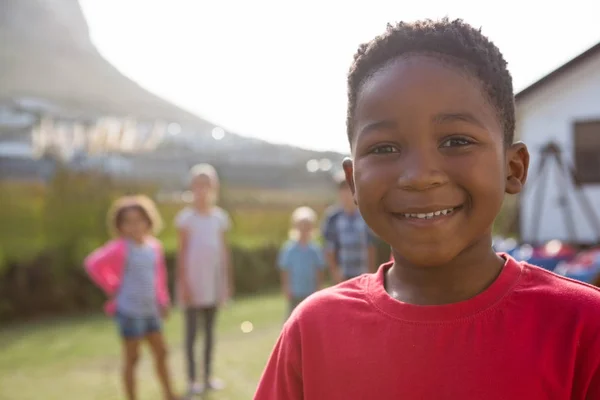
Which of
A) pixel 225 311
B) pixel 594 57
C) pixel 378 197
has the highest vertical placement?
pixel 594 57

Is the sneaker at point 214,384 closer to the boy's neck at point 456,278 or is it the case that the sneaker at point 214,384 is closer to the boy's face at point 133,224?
the boy's face at point 133,224

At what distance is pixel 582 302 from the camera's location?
47.6 inches

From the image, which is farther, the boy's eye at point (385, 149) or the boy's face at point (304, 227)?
the boy's face at point (304, 227)

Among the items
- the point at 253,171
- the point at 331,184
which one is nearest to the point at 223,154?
the point at 253,171

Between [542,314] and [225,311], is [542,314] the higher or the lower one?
the higher one

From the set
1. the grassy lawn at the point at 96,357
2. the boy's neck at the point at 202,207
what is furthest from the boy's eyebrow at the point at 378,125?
the grassy lawn at the point at 96,357

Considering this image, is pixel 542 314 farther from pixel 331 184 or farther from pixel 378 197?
pixel 331 184

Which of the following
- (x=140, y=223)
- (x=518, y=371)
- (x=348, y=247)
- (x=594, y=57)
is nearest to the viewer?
(x=518, y=371)

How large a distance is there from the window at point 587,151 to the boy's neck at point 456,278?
9.73 metres

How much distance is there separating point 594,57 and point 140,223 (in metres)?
7.70

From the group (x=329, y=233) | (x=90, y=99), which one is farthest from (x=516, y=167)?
(x=90, y=99)

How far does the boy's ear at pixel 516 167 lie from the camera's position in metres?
1.41

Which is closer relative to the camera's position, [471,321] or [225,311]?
[471,321]

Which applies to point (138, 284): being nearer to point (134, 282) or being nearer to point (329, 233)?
point (134, 282)
